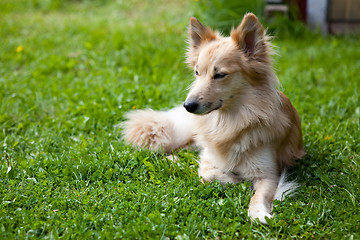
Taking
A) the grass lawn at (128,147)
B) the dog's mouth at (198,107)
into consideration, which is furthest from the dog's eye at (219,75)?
the grass lawn at (128,147)

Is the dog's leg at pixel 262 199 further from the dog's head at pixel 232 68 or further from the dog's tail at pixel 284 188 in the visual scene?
the dog's head at pixel 232 68

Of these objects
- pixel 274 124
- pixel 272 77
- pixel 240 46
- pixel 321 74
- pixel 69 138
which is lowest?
pixel 321 74

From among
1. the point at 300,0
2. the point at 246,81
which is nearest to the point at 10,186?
the point at 246,81

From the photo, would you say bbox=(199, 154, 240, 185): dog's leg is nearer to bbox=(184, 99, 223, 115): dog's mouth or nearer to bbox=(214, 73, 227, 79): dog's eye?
bbox=(184, 99, 223, 115): dog's mouth

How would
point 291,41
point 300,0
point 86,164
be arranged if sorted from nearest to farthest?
point 86,164
point 291,41
point 300,0

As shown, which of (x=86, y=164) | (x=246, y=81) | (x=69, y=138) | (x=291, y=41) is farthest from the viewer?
(x=291, y=41)

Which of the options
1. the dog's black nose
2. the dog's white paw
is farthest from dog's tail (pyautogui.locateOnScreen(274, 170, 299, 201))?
the dog's black nose

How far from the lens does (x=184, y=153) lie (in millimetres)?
3750

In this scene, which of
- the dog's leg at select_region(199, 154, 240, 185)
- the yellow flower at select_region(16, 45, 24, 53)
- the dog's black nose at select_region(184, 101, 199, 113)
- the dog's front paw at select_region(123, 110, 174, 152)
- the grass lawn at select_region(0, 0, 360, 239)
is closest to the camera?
the grass lawn at select_region(0, 0, 360, 239)

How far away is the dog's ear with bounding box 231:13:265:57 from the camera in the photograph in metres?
3.03

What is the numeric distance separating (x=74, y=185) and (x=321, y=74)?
4.36 metres

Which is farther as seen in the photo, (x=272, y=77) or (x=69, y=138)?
(x=69, y=138)

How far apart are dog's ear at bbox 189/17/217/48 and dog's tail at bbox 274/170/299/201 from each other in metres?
1.43

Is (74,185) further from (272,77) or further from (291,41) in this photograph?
(291,41)
